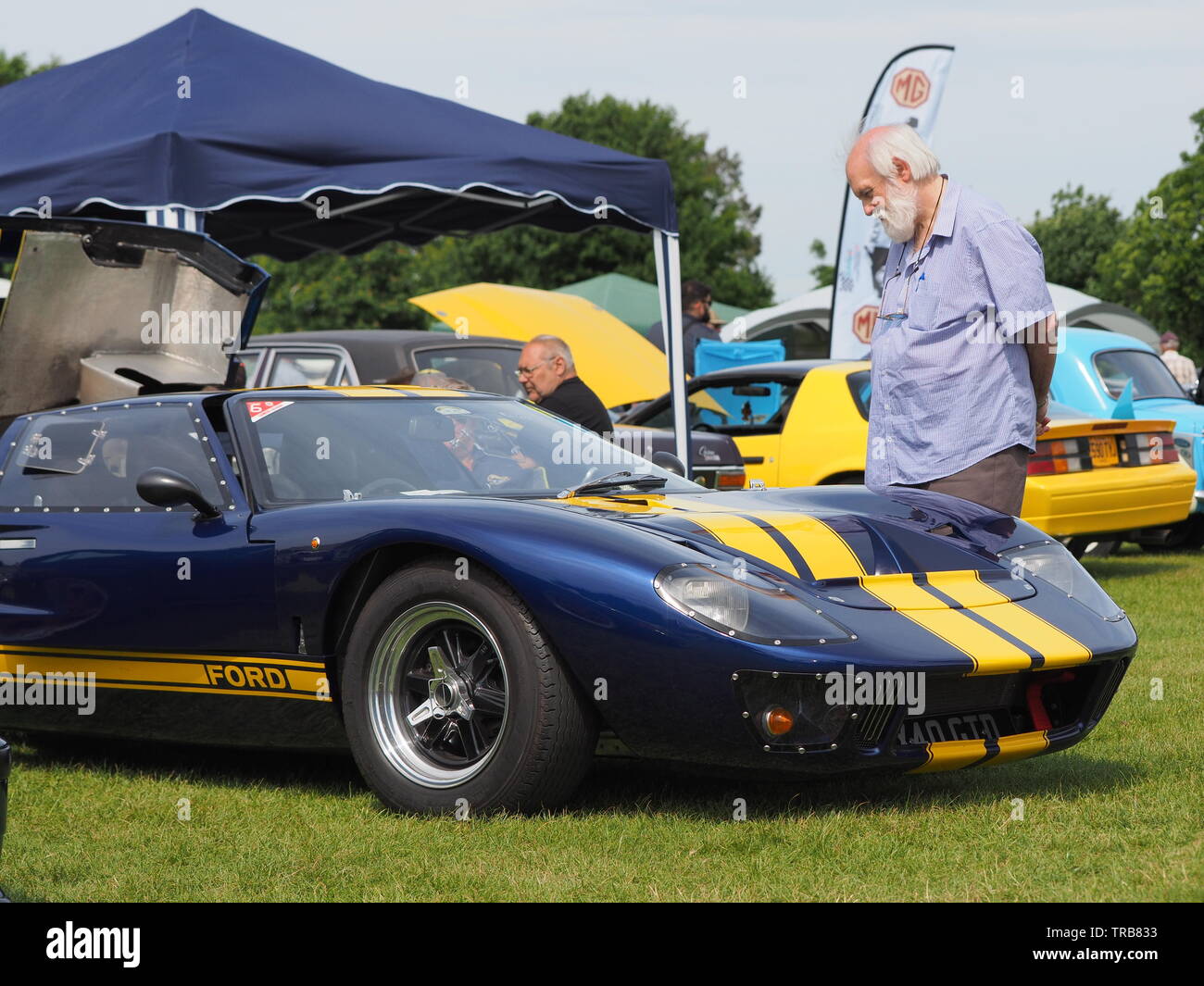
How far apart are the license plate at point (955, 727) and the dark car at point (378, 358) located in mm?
5850

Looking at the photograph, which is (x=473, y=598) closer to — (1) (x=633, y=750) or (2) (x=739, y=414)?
(1) (x=633, y=750)

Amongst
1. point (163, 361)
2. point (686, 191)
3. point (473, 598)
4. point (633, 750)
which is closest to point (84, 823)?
point (473, 598)

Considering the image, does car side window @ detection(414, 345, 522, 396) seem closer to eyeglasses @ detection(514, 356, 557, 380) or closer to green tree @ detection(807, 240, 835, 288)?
eyeglasses @ detection(514, 356, 557, 380)

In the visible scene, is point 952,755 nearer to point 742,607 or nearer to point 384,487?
point 742,607

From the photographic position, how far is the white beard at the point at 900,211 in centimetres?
483

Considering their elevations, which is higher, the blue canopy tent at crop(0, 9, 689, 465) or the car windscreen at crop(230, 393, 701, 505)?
the blue canopy tent at crop(0, 9, 689, 465)


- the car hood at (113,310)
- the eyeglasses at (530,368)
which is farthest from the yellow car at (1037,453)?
the car hood at (113,310)

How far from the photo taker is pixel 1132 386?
10422 mm

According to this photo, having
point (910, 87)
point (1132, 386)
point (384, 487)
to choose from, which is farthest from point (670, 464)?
point (910, 87)

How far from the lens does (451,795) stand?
4047 mm

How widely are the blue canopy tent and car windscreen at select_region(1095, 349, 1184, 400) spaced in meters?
3.18

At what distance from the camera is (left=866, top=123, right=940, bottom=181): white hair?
4.81 meters

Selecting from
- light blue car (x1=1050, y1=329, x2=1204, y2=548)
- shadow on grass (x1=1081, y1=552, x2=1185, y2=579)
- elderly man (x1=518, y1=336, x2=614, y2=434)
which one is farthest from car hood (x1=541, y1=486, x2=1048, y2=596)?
light blue car (x1=1050, y1=329, x2=1204, y2=548)
